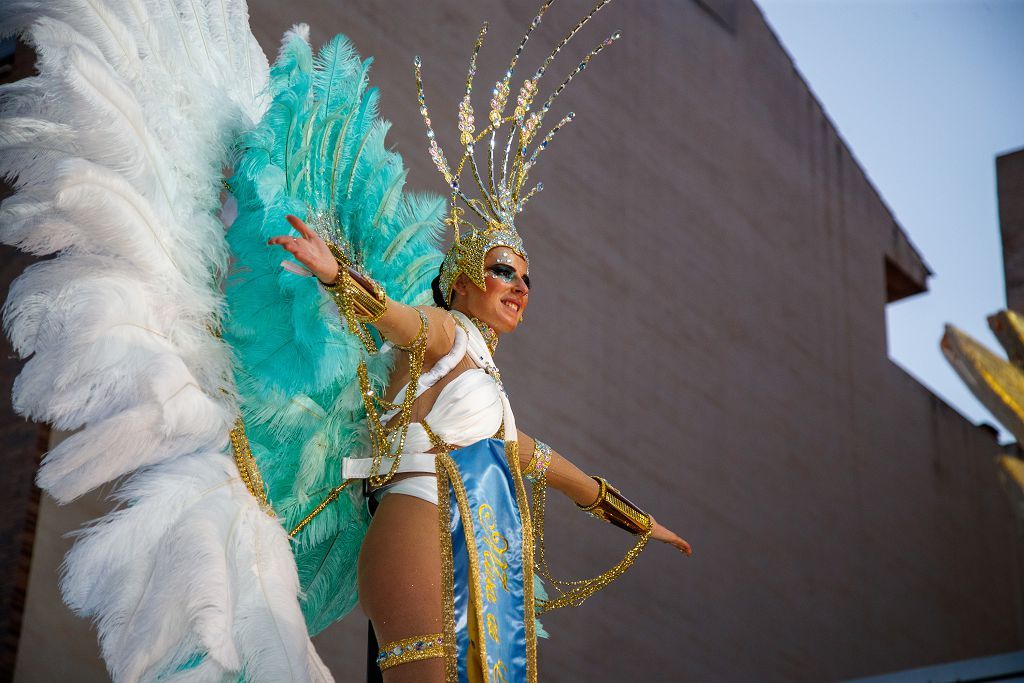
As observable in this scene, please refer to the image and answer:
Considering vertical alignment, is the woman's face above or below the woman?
above

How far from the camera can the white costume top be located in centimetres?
284

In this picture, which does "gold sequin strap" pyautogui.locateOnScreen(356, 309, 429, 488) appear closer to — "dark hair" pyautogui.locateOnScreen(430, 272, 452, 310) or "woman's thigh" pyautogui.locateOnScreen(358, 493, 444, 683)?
"woman's thigh" pyautogui.locateOnScreen(358, 493, 444, 683)

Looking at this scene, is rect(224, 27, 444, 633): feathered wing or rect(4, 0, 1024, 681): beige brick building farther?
rect(4, 0, 1024, 681): beige brick building

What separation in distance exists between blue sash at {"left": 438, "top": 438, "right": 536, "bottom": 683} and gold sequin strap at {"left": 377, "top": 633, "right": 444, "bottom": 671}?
0.05 m

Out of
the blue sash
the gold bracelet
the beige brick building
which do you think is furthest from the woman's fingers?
the beige brick building

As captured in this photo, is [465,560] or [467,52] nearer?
[465,560]

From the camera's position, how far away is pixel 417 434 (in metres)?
2.90

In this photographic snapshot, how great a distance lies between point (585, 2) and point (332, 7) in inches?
71.4

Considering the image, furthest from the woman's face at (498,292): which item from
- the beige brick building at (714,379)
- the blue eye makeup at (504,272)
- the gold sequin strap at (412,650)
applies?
the beige brick building at (714,379)

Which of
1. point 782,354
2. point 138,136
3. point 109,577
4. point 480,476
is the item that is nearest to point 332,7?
point 138,136

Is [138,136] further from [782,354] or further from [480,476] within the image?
[782,354]

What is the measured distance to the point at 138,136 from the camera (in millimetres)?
2686

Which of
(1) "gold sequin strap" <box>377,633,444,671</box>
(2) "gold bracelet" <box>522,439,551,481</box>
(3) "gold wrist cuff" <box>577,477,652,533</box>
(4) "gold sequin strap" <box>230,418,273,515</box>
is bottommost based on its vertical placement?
(1) "gold sequin strap" <box>377,633,444,671</box>

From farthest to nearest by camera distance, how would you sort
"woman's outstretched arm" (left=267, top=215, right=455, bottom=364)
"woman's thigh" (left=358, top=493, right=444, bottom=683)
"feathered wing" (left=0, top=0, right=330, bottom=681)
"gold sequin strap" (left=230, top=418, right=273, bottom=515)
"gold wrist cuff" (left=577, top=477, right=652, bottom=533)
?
1. "gold wrist cuff" (left=577, top=477, right=652, bottom=533)
2. "gold sequin strap" (left=230, top=418, right=273, bottom=515)
3. "woman's thigh" (left=358, top=493, right=444, bottom=683)
4. "woman's outstretched arm" (left=267, top=215, right=455, bottom=364)
5. "feathered wing" (left=0, top=0, right=330, bottom=681)
